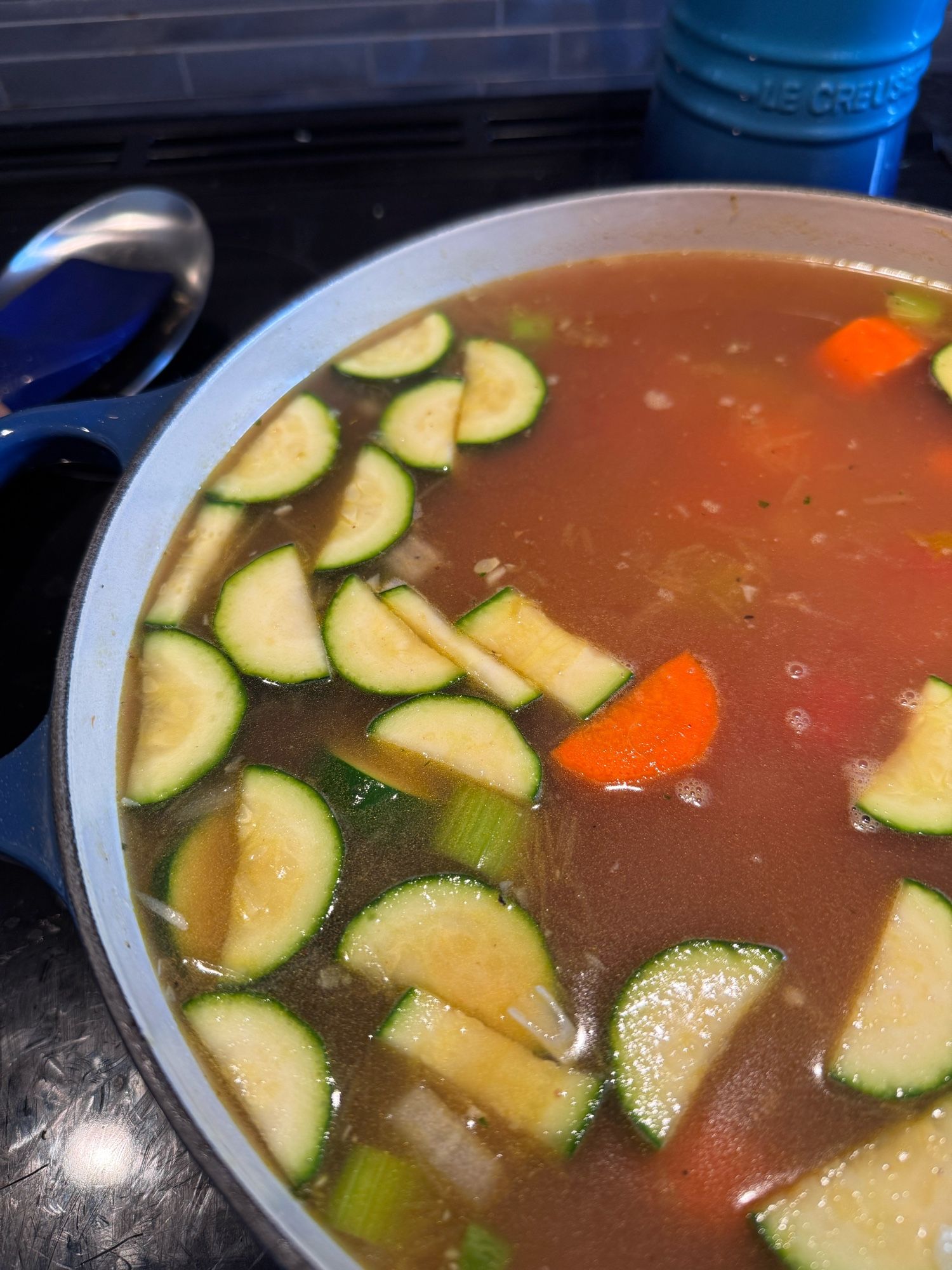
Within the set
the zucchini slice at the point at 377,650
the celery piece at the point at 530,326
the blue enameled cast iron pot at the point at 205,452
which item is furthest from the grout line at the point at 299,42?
the zucchini slice at the point at 377,650

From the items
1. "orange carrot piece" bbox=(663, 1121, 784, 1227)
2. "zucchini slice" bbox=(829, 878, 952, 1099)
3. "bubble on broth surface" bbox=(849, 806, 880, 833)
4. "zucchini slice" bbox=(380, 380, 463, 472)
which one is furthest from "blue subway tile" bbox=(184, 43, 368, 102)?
"orange carrot piece" bbox=(663, 1121, 784, 1227)

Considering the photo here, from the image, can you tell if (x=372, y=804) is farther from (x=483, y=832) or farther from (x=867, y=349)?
Answer: (x=867, y=349)

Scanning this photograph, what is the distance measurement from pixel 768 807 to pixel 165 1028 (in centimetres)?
61

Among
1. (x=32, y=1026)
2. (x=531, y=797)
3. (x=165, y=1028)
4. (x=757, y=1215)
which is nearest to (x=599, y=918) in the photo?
(x=531, y=797)

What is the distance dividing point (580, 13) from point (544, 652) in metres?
1.38

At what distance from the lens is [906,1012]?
2.80 ft

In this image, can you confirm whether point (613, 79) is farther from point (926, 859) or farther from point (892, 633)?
point (926, 859)

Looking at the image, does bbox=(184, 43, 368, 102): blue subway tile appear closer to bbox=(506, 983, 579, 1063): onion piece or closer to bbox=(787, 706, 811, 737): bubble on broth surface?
bbox=(787, 706, 811, 737): bubble on broth surface

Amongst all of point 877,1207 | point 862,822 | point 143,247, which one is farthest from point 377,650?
point 143,247

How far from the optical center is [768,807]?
0.98m

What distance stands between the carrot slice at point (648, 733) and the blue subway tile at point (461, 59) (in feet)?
4.63

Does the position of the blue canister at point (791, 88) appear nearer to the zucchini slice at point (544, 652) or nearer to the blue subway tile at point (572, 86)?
the blue subway tile at point (572, 86)

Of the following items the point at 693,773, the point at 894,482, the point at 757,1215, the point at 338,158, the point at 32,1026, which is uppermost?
the point at 338,158

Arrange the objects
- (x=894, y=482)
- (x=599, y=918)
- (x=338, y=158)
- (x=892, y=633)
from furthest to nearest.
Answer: (x=338, y=158)
(x=894, y=482)
(x=892, y=633)
(x=599, y=918)
